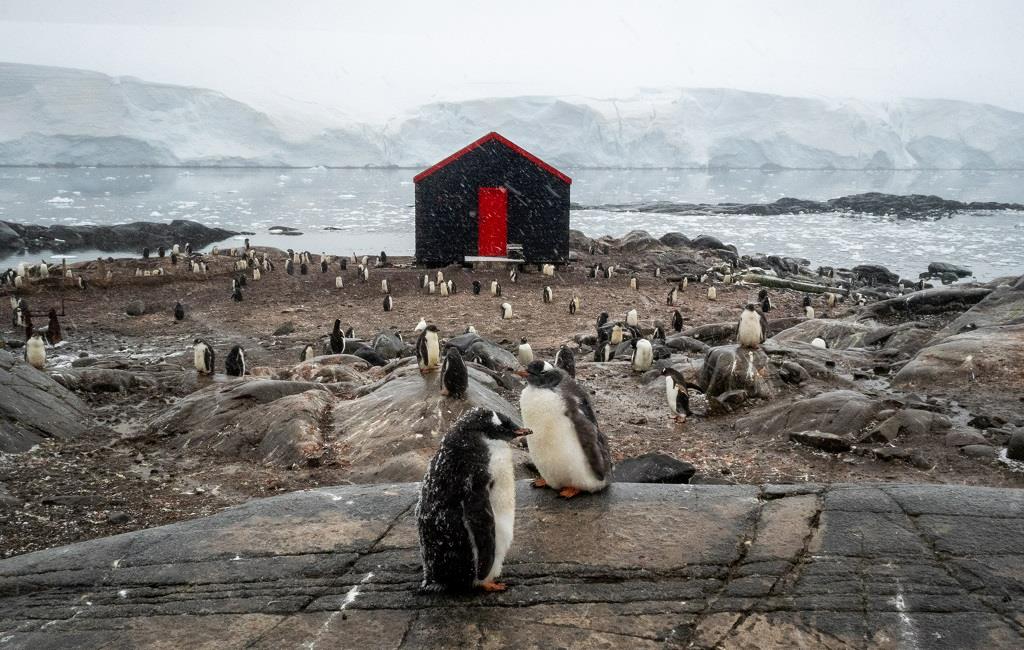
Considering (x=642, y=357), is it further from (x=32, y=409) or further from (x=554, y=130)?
(x=554, y=130)

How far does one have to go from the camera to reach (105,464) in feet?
24.7

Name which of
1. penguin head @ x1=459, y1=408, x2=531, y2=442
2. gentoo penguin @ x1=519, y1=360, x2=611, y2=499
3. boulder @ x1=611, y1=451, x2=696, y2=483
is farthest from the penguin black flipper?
boulder @ x1=611, y1=451, x2=696, y2=483

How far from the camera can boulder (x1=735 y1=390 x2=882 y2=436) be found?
25.0ft

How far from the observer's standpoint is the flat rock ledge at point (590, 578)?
10.4ft

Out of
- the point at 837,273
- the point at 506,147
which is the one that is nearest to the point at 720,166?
the point at 837,273

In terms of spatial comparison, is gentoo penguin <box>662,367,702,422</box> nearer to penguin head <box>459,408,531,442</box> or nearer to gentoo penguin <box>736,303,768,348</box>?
gentoo penguin <box>736,303,768,348</box>

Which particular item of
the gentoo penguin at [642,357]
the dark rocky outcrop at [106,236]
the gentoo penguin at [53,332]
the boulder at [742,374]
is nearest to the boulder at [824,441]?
the boulder at [742,374]

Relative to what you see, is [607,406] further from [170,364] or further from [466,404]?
[170,364]

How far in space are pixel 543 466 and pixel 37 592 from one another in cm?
267

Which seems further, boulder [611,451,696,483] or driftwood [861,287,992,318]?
driftwood [861,287,992,318]

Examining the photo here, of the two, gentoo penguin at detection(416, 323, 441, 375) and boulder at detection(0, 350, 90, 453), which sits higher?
gentoo penguin at detection(416, 323, 441, 375)

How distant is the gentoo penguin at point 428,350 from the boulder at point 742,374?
345cm

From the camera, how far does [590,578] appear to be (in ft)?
11.7

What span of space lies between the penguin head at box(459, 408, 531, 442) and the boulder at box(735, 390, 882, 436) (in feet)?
16.7
